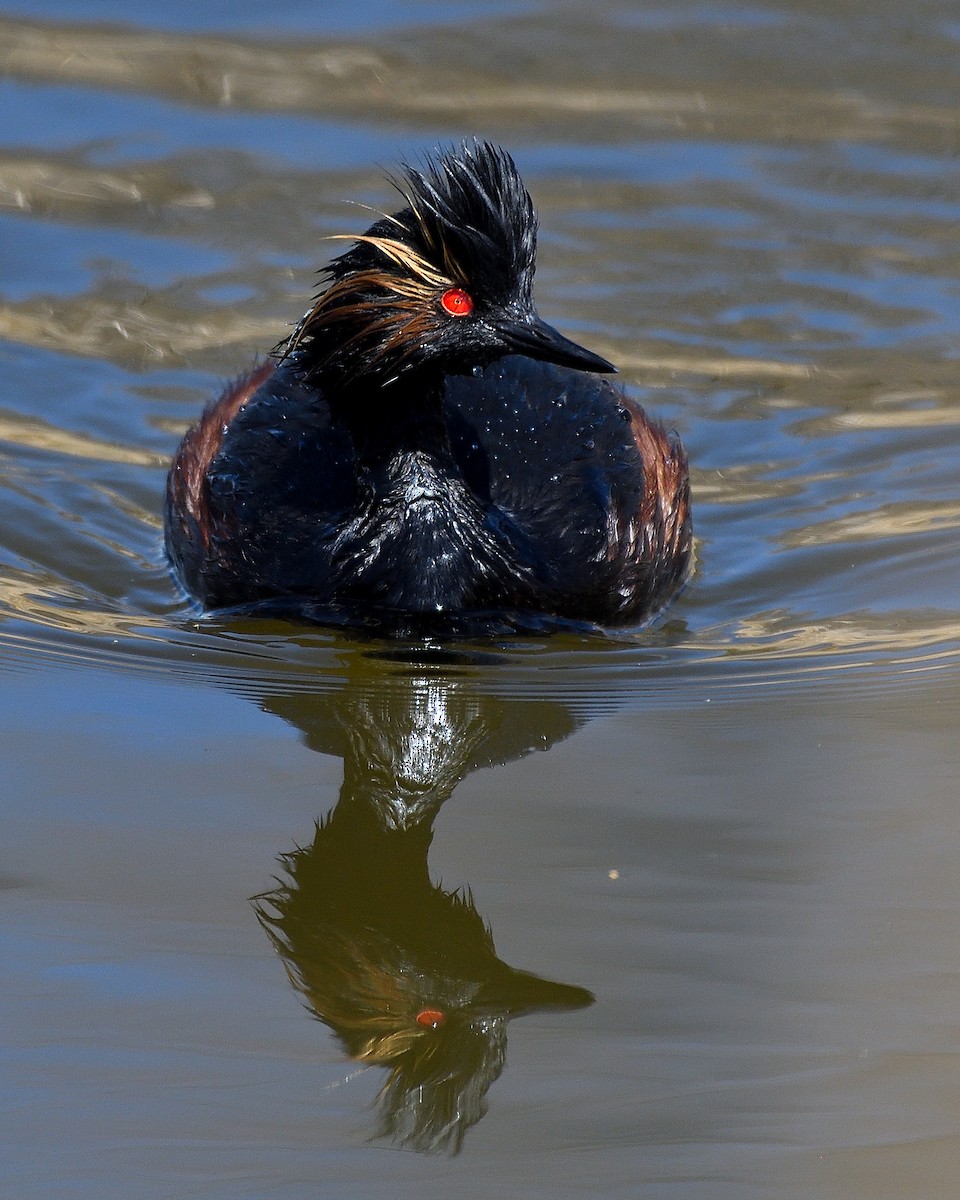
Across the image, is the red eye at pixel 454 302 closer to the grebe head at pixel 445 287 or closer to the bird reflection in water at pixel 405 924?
the grebe head at pixel 445 287

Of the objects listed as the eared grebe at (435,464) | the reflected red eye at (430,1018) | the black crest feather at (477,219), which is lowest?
the reflected red eye at (430,1018)

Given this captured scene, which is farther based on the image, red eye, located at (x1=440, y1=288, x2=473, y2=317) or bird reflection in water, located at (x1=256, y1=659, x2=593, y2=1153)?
red eye, located at (x1=440, y1=288, x2=473, y2=317)

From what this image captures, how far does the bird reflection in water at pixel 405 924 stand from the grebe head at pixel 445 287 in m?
1.48

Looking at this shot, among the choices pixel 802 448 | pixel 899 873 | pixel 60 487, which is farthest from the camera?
pixel 802 448

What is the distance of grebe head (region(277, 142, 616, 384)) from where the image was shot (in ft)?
23.4

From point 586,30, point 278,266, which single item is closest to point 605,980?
point 278,266

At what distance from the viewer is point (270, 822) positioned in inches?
223

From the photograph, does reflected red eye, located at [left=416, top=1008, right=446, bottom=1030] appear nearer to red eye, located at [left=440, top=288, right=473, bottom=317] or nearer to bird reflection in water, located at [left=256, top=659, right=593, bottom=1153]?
bird reflection in water, located at [left=256, top=659, right=593, bottom=1153]

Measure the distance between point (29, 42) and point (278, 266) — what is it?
3321 millimetres

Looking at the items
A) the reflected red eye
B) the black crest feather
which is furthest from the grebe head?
the reflected red eye

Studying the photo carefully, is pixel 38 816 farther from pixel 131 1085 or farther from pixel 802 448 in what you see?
pixel 802 448

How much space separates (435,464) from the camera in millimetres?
7668

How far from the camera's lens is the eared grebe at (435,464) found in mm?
7266

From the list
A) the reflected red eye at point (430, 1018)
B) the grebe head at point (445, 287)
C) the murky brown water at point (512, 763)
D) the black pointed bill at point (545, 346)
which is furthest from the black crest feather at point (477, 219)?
the reflected red eye at point (430, 1018)
